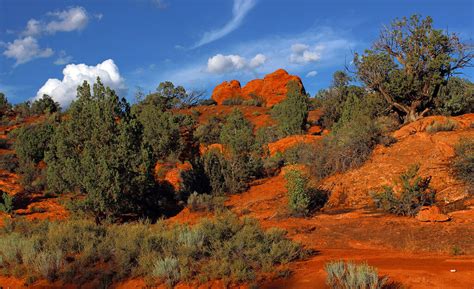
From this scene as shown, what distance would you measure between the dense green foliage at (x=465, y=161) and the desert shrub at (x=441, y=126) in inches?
104

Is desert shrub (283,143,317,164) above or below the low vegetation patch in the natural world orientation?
above

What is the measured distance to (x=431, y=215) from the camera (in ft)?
34.0

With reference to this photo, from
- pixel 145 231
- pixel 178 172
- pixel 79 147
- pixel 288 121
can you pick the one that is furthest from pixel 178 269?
pixel 288 121

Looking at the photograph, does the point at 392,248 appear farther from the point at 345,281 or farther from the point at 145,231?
the point at 145,231

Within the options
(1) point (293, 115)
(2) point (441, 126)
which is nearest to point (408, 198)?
(2) point (441, 126)

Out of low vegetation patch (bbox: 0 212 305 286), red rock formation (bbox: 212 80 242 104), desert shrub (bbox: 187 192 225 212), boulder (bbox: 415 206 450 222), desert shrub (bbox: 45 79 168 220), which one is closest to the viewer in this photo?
low vegetation patch (bbox: 0 212 305 286)

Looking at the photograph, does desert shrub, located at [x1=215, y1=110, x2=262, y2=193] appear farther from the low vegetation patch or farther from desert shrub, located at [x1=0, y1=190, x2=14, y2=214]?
the low vegetation patch

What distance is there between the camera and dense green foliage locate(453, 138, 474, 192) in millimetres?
12109

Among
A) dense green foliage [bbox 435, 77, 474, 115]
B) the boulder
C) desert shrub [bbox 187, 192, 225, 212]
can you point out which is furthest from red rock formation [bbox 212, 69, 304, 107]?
the boulder

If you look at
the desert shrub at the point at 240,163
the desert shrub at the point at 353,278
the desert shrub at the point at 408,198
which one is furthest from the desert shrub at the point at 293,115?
the desert shrub at the point at 353,278

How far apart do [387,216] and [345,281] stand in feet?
21.0

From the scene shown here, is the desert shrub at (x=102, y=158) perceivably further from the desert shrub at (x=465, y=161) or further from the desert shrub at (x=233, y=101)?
the desert shrub at (x=233, y=101)

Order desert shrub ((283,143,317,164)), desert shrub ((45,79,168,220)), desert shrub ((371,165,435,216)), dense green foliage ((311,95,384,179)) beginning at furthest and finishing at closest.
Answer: desert shrub ((283,143,317,164)) < dense green foliage ((311,95,384,179)) < desert shrub ((45,79,168,220)) < desert shrub ((371,165,435,216))

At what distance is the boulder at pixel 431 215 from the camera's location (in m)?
10.2
